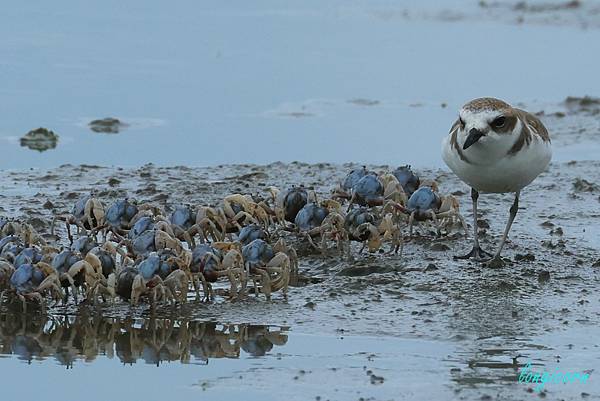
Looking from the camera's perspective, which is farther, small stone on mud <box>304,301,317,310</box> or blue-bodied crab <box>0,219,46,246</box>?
blue-bodied crab <box>0,219,46,246</box>

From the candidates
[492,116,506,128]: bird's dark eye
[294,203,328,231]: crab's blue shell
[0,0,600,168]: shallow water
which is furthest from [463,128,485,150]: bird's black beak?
[0,0,600,168]: shallow water

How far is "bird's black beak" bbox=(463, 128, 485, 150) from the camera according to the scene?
8.76 m

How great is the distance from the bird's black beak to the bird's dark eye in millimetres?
109

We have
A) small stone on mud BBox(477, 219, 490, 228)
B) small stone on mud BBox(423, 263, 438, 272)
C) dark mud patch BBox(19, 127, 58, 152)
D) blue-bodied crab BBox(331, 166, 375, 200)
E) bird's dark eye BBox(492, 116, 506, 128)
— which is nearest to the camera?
bird's dark eye BBox(492, 116, 506, 128)

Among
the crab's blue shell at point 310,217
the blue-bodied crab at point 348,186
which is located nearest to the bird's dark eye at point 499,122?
the crab's blue shell at point 310,217

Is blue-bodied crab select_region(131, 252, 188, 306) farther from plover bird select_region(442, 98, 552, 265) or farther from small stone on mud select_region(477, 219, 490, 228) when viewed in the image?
small stone on mud select_region(477, 219, 490, 228)

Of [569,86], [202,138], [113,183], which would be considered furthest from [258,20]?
[113,183]

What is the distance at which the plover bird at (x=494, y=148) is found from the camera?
8852mm

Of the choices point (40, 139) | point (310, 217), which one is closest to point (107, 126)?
→ point (40, 139)

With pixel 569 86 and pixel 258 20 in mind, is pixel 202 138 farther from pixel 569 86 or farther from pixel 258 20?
pixel 258 20

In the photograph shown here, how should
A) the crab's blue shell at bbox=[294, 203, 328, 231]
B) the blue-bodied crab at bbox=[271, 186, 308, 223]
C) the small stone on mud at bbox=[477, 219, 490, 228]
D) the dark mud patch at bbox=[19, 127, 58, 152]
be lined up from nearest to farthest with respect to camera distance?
the crab's blue shell at bbox=[294, 203, 328, 231]
the blue-bodied crab at bbox=[271, 186, 308, 223]
the small stone on mud at bbox=[477, 219, 490, 228]
the dark mud patch at bbox=[19, 127, 58, 152]

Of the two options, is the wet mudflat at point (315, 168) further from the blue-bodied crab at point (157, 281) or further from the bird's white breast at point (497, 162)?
the bird's white breast at point (497, 162)

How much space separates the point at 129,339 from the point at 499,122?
8.69 feet

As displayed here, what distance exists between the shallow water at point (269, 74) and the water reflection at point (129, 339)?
4.65m
